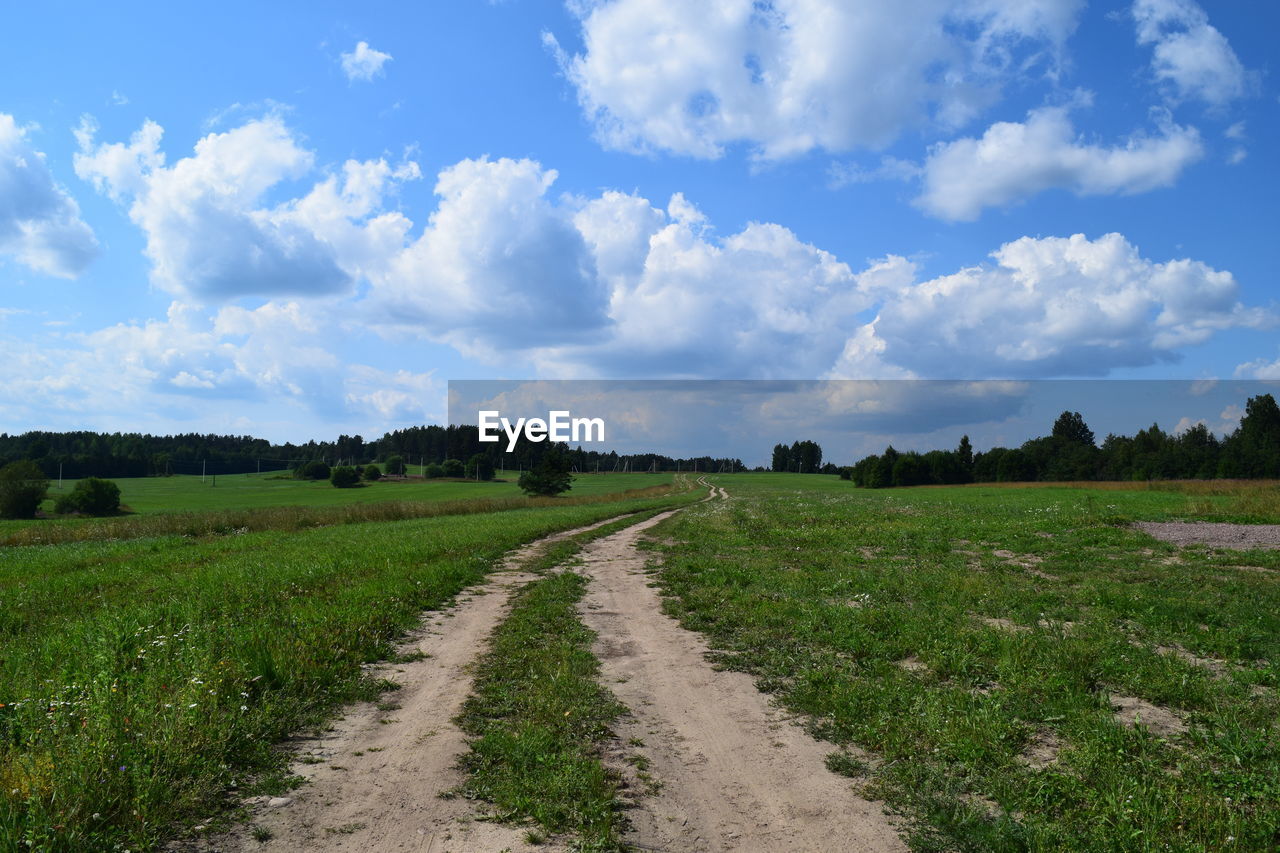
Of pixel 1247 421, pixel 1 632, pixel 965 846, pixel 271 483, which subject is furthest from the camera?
pixel 271 483

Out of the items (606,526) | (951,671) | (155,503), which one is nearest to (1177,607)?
(951,671)

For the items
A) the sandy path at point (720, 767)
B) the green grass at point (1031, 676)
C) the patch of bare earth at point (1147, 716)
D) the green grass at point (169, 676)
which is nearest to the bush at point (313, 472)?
the green grass at point (169, 676)

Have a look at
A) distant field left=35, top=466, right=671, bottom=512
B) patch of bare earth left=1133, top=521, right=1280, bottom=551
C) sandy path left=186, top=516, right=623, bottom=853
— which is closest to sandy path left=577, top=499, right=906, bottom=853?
sandy path left=186, top=516, right=623, bottom=853

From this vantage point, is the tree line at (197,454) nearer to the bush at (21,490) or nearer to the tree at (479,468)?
the tree at (479,468)

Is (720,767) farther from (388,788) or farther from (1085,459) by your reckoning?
(1085,459)

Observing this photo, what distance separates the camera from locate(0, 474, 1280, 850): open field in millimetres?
5281

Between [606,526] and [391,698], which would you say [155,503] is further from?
[391,698]

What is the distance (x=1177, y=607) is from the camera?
1220 centimetres

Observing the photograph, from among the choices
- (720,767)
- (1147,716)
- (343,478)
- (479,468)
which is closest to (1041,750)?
(1147,716)

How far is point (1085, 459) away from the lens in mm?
121000

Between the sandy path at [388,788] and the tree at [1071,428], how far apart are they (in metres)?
169

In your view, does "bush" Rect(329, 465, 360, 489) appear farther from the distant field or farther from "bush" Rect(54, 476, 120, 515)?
"bush" Rect(54, 476, 120, 515)

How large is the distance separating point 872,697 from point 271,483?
145 metres

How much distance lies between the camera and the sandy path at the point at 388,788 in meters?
5.01
